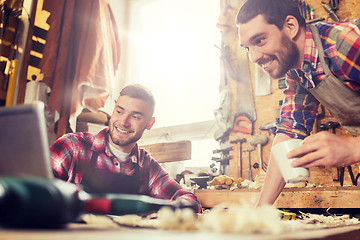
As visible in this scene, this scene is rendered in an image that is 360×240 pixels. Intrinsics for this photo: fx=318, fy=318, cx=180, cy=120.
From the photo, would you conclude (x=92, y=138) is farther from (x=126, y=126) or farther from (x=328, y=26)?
(x=328, y=26)

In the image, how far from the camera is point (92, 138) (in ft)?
5.45

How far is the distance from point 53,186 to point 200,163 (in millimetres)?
2892

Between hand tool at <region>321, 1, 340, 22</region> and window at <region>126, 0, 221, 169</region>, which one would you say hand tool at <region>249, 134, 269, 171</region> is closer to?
window at <region>126, 0, 221, 169</region>

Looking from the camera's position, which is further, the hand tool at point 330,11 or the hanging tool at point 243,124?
the hanging tool at point 243,124

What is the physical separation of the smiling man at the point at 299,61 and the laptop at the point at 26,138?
3.46 ft

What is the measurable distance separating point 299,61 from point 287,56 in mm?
61

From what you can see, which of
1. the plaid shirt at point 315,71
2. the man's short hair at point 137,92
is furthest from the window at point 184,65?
the plaid shirt at point 315,71

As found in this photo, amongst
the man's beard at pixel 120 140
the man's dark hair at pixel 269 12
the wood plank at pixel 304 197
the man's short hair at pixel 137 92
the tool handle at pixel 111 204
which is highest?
the man's dark hair at pixel 269 12

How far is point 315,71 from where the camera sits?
4.76 feet

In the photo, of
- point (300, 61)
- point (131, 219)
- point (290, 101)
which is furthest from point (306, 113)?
point (131, 219)

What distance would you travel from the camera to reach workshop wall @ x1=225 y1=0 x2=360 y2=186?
251 cm

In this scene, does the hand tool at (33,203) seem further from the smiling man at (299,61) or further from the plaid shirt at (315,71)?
the plaid shirt at (315,71)

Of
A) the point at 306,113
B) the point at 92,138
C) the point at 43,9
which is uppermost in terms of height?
the point at 43,9

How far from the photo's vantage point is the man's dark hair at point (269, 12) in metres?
1.43
